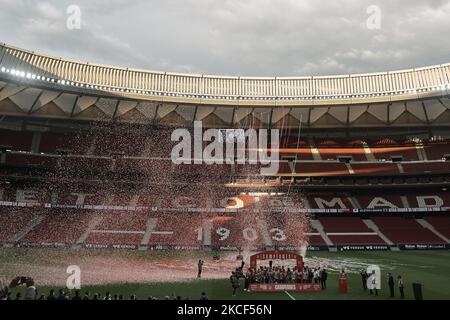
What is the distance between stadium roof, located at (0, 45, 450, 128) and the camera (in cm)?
4750

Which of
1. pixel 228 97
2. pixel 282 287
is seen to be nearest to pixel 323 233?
pixel 228 97

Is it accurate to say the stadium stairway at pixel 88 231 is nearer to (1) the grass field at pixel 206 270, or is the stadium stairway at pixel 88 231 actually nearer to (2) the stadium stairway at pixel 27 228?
(1) the grass field at pixel 206 270

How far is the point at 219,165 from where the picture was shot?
52344mm

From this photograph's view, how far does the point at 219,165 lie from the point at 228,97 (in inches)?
373

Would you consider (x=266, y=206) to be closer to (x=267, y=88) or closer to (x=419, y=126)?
(x=267, y=88)

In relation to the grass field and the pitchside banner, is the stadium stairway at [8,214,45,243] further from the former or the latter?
the pitchside banner

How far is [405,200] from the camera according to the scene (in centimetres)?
4909

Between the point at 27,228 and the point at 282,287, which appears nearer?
the point at 282,287

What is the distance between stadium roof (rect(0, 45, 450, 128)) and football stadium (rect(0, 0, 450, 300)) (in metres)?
0.19

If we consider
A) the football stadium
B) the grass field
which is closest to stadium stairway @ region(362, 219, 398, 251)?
the football stadium

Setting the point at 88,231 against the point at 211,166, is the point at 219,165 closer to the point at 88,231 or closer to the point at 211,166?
the point at 211,166

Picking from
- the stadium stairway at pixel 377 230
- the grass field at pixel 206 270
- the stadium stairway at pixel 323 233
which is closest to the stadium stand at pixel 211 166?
the stadium stairway at pixel 323 233

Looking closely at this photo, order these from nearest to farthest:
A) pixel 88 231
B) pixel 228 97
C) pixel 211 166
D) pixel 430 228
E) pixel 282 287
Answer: pixel 282 287 < pixel 88 231 < pixel 430 228 < pixel 211 166 < pixel 228 97
